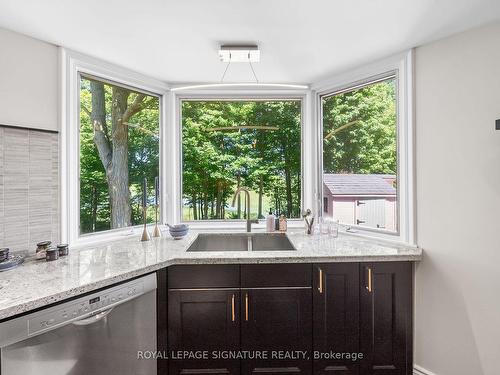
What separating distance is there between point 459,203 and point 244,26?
173 centimetres

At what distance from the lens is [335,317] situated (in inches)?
68.2

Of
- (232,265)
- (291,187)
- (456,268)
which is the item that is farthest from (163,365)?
(456,268)

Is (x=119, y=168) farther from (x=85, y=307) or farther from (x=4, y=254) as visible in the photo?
(x=85, y=307)

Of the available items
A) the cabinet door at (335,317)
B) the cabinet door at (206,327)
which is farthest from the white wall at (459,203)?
the cabinet door at (206,327)

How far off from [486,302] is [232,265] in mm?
1545

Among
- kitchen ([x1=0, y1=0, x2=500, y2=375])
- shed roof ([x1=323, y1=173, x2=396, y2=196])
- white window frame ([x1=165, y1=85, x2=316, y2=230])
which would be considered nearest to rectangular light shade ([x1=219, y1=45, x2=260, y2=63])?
kitchen ([x1=0, y1=0, x2=500, y2=375])

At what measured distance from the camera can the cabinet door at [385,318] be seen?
174 cm

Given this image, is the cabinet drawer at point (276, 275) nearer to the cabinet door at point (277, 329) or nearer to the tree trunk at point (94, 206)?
the cabinet door at point (277, 329)

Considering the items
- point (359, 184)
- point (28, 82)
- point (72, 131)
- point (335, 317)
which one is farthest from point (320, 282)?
point (28, 82)

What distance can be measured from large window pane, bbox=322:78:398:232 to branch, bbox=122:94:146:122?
1.70 meters

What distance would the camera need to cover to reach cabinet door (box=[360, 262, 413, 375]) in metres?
1.74

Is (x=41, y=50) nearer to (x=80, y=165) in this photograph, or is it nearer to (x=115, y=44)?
(x=115, y=44)

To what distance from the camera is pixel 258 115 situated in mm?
2670

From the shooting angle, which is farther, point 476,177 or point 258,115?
point 258,115
